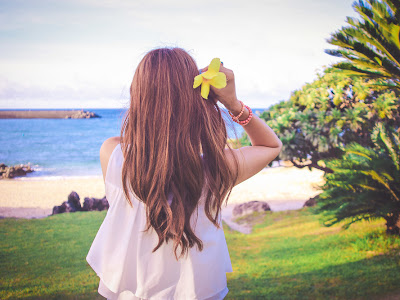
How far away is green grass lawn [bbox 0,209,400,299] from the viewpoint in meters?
4.34

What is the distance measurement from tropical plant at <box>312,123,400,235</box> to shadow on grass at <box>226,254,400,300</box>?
2.18 ft

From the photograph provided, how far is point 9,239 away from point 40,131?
116ft

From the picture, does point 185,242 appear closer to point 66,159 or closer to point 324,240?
point 324,240

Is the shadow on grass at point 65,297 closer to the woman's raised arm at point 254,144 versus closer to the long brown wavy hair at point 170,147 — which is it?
the long brown wavy hair at point 170,147

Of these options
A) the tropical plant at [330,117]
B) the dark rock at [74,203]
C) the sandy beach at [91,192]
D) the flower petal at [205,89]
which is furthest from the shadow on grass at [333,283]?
the dark rock at [74,203]

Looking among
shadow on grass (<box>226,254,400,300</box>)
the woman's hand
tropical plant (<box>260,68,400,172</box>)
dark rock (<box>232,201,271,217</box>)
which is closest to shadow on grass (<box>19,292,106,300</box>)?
shadow on grass (<box>226,254,400,300</box>)

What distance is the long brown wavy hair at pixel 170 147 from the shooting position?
1379mm

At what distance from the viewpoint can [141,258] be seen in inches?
56.8

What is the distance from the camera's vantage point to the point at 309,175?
64.7ft

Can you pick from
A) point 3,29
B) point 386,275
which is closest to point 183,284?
point 386,275

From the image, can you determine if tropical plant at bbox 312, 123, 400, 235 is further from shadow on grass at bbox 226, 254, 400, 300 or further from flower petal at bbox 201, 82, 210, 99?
flower petal at bbox 201, 82, 210, 99

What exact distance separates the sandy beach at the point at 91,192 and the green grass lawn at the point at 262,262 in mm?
1200

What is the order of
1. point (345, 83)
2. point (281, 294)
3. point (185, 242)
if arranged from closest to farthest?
point (185, 242) < point (281, 294) < point (345, 83)

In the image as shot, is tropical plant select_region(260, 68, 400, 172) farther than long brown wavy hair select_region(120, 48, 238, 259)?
Yes
